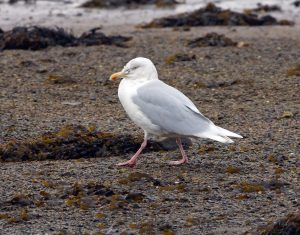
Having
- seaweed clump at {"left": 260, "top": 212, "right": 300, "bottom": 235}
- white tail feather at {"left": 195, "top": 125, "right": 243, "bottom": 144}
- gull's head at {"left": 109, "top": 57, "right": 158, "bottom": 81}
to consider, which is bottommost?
white tail feather at {"left": 195, "top": 125, "right": 243, "bottom": 144}

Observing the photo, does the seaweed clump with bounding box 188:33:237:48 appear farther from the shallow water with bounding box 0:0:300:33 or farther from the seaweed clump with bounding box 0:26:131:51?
the shallow water with bounding box 0:0:300:33

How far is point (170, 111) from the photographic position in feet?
26.7

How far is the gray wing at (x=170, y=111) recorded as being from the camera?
8078mm

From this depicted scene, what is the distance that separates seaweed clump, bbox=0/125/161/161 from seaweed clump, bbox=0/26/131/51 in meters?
4.89

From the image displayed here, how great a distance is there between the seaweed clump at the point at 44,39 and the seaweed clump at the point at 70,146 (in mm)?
4890

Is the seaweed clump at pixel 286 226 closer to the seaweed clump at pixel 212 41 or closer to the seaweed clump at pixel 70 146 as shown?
the seaweed clump at pixel 70 146

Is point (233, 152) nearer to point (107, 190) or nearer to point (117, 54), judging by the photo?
point (107, 190)

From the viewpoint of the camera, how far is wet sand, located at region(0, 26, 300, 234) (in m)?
6.73

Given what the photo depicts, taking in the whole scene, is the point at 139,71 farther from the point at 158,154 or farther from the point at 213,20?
the point at 213,20

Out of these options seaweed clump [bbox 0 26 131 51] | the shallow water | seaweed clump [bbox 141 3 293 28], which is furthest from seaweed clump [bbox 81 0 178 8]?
seaweed clump [bbox 0 26 131 51]

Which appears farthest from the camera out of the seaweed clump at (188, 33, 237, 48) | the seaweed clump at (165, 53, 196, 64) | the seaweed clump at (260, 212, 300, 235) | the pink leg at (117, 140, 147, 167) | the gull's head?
the seaweed clump at (188, 33, 237, 48)

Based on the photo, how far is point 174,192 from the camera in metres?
7.30

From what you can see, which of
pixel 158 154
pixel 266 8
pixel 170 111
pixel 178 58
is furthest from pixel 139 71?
pixel 266 8

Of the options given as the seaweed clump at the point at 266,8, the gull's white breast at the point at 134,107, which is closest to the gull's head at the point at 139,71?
the gull's white breast at the point at 134,107
